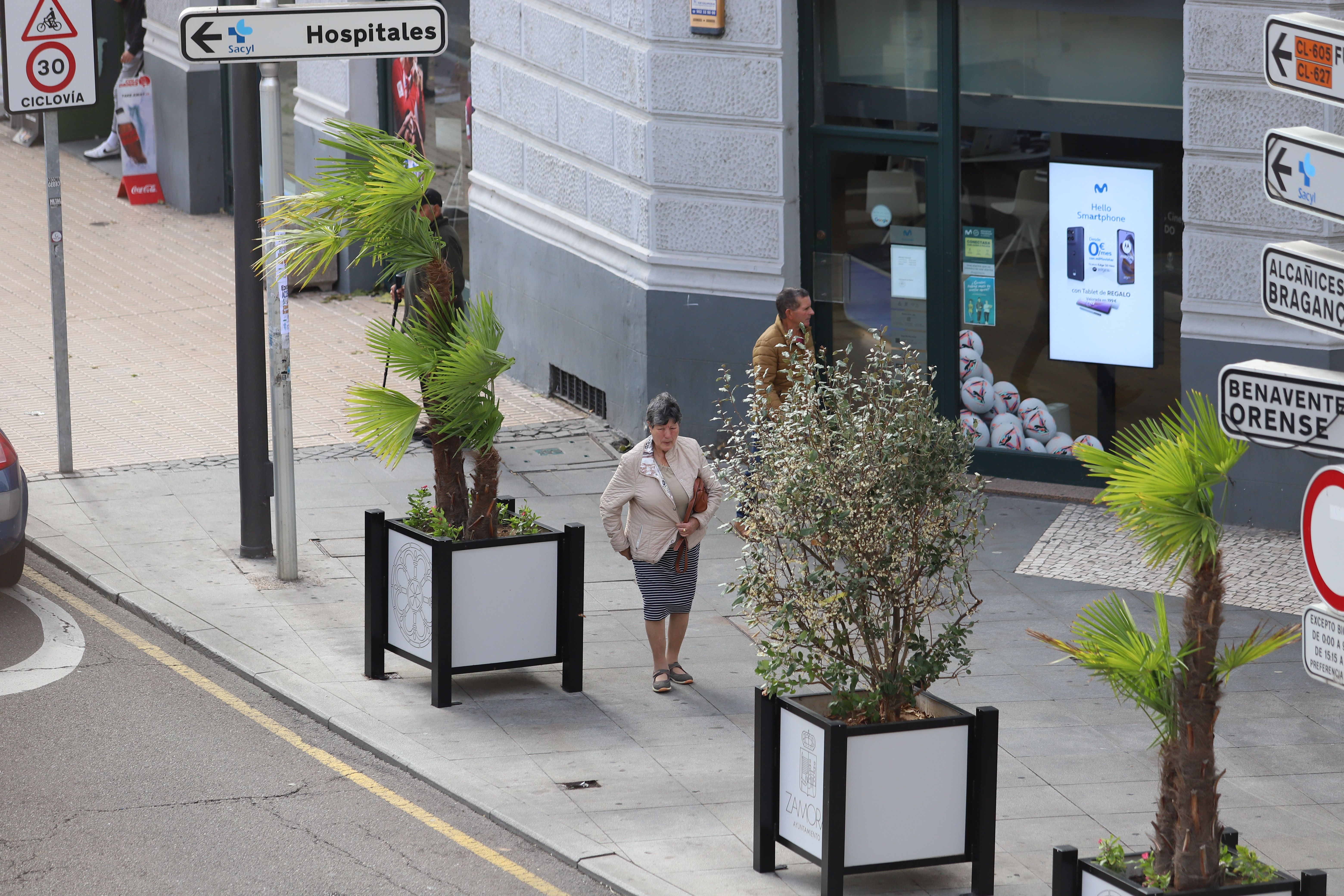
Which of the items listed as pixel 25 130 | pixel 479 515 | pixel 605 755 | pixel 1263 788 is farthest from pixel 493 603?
pixel 25 130

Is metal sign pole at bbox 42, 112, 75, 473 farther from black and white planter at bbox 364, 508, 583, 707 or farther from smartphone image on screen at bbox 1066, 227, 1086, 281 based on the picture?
smartphone image on screen at bbox 1066, 227, 1086, 281

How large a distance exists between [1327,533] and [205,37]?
7.01 meters

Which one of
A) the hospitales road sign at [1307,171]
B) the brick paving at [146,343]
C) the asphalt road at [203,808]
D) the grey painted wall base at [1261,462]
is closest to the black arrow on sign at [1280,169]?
the hospitales road sign at [1307,171]

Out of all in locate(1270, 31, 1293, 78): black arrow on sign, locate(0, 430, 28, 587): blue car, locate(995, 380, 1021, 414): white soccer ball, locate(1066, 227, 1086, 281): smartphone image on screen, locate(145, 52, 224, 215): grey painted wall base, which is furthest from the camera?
locate(145, 52, 224, 215): grey painted wall base

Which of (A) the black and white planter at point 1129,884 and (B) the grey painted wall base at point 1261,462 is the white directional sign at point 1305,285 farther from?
(B) the grey painted wall base at point 1261,462

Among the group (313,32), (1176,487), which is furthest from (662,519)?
(1176,487)

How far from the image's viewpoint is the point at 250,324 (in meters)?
11.6

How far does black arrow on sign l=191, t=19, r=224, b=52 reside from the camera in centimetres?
1028

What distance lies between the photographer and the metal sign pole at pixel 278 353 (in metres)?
11.0

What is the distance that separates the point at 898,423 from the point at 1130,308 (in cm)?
570

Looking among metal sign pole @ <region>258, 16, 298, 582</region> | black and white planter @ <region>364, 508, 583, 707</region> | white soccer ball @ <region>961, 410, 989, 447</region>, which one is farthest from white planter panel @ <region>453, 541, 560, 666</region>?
white soccer ball @ <region>961, 410, 989, 447</region>

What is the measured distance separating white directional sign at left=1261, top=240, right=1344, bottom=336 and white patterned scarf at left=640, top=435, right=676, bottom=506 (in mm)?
4099

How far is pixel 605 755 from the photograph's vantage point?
900 centimetres

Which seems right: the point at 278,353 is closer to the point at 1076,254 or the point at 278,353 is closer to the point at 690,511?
the point at 690,511
